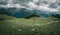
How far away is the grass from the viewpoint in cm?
516

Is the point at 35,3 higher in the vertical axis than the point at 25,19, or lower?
higher

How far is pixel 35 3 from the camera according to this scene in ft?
17.9

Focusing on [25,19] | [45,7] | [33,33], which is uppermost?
[45,7]

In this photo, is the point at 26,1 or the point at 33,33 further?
the point at 26,1

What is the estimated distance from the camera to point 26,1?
17.9 feet

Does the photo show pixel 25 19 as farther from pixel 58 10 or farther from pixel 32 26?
pixel 58 10

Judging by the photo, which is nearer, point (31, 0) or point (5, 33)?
point (5, 33)

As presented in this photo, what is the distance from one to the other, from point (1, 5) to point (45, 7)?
1498 millimetres

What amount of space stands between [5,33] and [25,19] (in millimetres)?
807

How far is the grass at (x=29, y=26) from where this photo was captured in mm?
5156

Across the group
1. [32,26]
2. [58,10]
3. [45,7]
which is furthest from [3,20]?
[58,10]

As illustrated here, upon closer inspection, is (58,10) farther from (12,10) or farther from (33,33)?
(12,10)

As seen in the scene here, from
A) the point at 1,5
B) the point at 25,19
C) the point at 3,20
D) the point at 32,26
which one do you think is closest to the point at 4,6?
the point at 1,5

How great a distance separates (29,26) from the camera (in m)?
5.26
